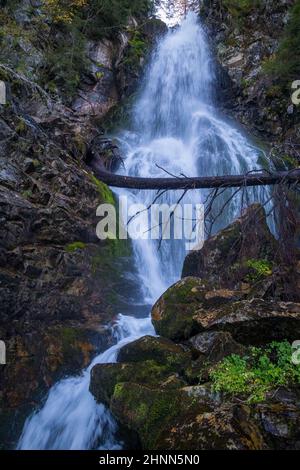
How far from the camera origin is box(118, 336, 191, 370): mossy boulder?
5.05m

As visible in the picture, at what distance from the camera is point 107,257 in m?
8.55

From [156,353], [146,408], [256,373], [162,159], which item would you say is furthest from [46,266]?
[162,159]

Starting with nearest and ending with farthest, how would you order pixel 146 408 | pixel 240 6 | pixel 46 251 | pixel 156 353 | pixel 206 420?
pixel 206 420 < pixel 146 408 < pixel 156 353 < pixel 46 251 < pixel 240 6

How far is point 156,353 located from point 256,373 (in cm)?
143

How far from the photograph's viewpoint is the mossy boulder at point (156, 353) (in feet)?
16.6

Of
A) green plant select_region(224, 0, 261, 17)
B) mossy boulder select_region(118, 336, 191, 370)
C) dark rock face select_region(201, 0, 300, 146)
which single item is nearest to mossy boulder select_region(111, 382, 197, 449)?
mossy boulder select_region(118, 336, 191, 370)

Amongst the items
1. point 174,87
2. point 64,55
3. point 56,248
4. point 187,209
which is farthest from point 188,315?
point 174,87

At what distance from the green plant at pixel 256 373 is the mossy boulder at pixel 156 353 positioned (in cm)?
70

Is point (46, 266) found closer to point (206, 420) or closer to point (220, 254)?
point (220, 254)

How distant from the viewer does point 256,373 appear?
13.9 ft

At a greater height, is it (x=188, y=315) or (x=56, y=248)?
(x=56, y=248)

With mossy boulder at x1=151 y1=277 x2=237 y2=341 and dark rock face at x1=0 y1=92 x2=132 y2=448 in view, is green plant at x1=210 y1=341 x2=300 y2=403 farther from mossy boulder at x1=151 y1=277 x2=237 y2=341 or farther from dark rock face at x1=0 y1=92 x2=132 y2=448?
dark rock face at x1=0 y1=92 x2=132 y2=448

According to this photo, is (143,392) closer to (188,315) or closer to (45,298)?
(188,315)

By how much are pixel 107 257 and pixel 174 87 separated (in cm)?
1204
